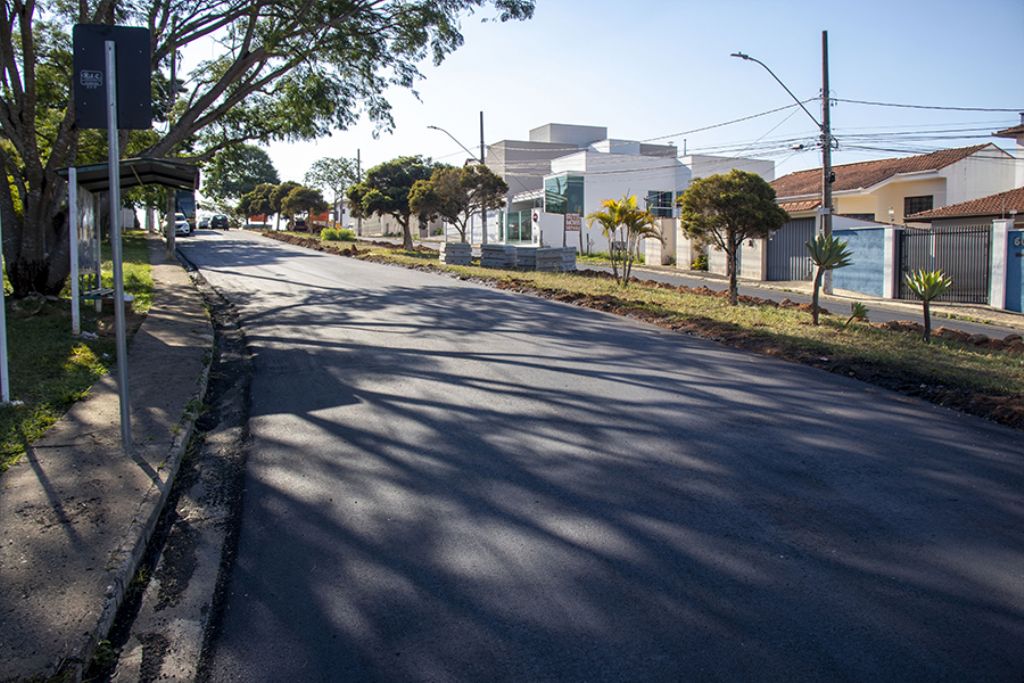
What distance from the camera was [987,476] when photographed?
20.1ft

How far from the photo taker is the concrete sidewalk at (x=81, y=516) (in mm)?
3844

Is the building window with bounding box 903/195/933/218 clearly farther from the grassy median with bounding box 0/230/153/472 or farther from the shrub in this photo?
the grassy median with bounding box 0/230/153/472

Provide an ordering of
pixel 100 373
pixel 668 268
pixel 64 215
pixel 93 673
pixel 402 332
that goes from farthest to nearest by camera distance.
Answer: pixel 668 268, pixel 64 215, pixel 402 332, pixel 100 373, pixel 93 673

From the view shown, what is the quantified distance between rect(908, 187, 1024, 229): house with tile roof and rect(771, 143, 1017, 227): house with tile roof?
17.2 ft

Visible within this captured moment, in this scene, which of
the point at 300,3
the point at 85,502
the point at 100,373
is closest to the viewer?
the point at 85,502

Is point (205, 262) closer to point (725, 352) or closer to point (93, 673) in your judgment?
point (725, 352)

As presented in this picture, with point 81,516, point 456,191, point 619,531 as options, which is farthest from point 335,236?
point 619,531

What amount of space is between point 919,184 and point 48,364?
127 feet

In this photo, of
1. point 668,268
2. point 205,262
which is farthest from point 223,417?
point 668,268

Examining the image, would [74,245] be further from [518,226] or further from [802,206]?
[518,226]

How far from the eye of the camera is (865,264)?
93.7ft

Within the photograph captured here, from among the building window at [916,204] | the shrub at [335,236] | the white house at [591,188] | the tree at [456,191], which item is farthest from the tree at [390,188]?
the building window at [916,204]

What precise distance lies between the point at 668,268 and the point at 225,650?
36.2m

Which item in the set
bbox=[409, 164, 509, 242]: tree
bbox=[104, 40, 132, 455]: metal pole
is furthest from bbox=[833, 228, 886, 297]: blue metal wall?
bbox=[104, 40, 132, 455]: metal pole
